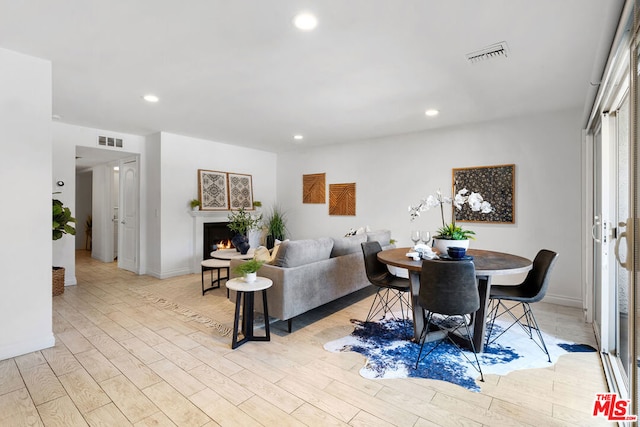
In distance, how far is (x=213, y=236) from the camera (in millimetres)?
6016

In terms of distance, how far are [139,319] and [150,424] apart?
1899 millimetres

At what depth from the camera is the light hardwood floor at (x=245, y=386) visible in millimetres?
1825

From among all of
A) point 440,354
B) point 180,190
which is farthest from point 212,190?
point 440,354

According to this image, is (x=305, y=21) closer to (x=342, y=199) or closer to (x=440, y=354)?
(x=440, y=354)

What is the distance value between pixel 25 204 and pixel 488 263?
12.6 ft

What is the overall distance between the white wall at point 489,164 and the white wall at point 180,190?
6.90 ft

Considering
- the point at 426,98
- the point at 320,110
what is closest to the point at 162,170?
the point at 320,110

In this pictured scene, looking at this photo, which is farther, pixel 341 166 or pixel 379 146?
pixel 341 166

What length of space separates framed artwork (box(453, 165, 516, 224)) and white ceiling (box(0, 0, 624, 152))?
755 millimetres

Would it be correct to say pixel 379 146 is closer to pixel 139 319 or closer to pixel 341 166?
pixel 341 166

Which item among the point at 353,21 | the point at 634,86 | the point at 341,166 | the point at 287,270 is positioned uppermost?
the point at 353,21

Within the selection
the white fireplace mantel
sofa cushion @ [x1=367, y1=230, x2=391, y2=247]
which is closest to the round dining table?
sofa cushion @ [x1=367, y1=230, x2=391, y2=247]

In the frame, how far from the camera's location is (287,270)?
3.02 meters

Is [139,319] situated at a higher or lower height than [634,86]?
lower
